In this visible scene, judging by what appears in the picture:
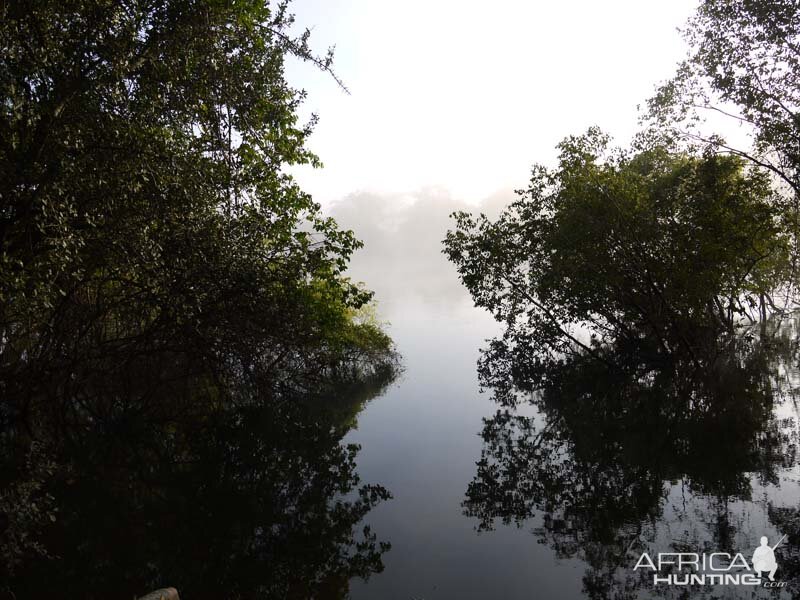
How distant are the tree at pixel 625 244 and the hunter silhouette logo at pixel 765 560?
16.6 metres

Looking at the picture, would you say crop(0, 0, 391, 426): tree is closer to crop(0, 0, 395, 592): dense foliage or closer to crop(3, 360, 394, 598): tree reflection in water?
crop(0, 0, 395, 592): dense foliage

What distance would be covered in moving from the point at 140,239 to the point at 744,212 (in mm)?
22997

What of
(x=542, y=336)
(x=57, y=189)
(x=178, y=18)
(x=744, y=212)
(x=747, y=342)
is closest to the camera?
(x=57, y=189)

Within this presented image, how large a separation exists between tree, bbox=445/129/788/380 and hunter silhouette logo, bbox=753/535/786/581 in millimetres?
16605

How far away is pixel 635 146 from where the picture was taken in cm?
2608

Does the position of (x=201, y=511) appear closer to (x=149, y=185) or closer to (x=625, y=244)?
(x=149, y=185)

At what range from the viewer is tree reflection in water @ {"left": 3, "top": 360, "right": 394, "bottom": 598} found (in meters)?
8.73

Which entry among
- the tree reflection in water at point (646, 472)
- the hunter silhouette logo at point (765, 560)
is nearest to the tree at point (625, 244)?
the tree reflection in water at point (646, 472)

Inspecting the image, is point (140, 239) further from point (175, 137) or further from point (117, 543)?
point (117, 543)

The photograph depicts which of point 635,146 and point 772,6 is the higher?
point 635,146

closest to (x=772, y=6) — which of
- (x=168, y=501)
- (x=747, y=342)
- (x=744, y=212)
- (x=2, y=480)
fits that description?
(x=744, y=212)

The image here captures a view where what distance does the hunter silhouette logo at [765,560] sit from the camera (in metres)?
8.02

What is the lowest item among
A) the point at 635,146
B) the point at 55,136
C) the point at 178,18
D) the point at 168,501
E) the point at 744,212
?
the point at 168,501
